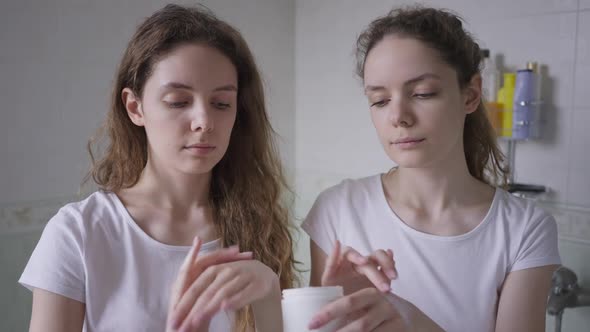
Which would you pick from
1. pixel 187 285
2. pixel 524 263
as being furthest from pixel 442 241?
pixel 187 285

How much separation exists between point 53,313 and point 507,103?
1.43m

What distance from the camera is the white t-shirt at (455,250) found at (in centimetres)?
112

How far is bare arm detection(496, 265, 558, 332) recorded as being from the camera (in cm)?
106

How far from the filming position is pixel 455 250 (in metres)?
1.16

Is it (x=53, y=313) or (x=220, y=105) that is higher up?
(x=220, y=105)

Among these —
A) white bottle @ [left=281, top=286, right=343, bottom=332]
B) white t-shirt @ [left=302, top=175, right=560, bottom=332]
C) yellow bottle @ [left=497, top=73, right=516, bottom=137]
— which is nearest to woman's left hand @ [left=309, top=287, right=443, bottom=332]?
white bottle @ [left=281, top=286, right=343, bottom=332]

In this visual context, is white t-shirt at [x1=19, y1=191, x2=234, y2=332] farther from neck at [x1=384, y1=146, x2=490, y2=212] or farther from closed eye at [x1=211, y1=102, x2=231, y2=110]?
neck at [x1=384, y1=146, x2=490, y2=212]

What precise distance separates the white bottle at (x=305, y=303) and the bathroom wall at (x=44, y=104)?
134 cm

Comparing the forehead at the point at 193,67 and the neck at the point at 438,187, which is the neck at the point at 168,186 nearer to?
the forehead at the point at 193,67

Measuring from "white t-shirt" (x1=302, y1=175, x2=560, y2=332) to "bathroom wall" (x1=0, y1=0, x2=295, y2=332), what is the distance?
1.03 m

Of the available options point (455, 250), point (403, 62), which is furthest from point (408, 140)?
point (455, 250)

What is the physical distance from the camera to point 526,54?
70.1 inches

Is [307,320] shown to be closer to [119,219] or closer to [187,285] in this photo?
[187,285]

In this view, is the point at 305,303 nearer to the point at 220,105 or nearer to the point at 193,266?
the point at 193,266
